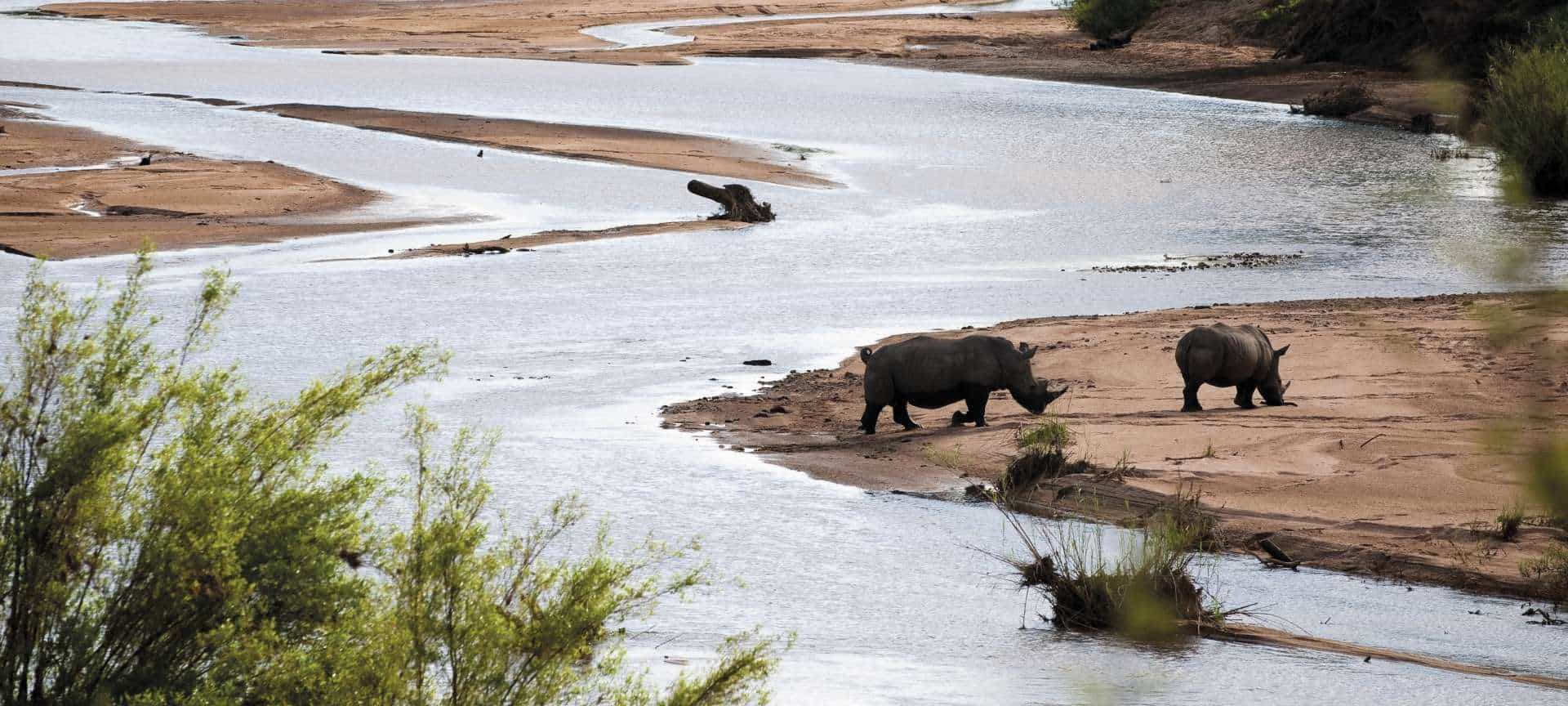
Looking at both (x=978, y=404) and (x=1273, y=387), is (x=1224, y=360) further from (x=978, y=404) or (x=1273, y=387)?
(x=978, y=404)

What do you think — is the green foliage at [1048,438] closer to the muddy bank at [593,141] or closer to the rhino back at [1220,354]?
the rhino back at [1220,354]

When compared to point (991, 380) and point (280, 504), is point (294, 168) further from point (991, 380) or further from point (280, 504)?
point (280, 504)

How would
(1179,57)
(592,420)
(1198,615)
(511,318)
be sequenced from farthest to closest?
(1179,57) → (511,318) → (592,420) → (1198,615)

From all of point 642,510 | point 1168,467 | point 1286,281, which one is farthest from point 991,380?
point 1286,281

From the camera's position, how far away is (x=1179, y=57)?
58.6 meters

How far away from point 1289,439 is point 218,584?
8344 millimetres

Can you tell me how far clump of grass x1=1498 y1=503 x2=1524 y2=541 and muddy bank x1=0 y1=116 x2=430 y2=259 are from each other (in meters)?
16.9

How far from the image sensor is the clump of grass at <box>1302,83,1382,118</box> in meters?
42.6

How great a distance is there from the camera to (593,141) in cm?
3528

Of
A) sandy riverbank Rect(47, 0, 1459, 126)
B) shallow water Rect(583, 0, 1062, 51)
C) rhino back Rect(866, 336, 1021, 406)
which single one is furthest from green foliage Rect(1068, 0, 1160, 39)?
rhino back Rect(866, 336, 1021, 406)

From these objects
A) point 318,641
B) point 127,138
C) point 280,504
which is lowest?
point 127,138

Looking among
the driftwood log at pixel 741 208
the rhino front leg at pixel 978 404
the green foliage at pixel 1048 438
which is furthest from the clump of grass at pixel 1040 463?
the driftwood log at pixel 741 208

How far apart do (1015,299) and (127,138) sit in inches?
826

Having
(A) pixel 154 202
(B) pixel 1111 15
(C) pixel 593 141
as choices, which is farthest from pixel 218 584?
(B) pixel 1111 15
